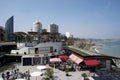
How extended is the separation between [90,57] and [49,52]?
15768 mm

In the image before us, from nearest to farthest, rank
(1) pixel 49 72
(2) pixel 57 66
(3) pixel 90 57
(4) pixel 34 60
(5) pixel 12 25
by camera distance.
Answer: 1. (1) pixel 49 72
2. (3) pixel 90 57
3. (2) pixel 57 66
4. (4) pixel 34 60
5. (5) pixel 12 25

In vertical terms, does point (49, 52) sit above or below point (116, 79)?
above

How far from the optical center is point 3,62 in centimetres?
4522

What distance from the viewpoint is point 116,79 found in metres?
29.1

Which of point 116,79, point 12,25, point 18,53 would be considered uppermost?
point 12,25

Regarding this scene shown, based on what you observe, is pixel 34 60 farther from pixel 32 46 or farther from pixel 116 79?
pixel 116 79

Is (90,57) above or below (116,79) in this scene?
above

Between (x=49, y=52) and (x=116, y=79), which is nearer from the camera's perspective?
(x=116, y=79)

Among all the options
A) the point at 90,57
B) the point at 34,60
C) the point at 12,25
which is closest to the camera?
the point at 90,57

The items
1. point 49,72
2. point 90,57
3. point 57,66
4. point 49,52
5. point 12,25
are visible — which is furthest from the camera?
point 12,25

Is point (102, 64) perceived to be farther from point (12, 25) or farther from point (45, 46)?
point (12, 25)

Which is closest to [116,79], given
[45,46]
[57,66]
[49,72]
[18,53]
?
[49,72]

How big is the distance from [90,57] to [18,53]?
21679 millimetres

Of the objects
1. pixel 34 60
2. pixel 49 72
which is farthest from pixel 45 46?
pixel 49 72
